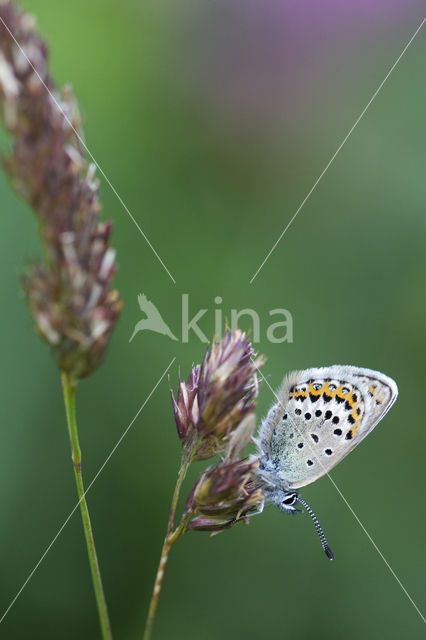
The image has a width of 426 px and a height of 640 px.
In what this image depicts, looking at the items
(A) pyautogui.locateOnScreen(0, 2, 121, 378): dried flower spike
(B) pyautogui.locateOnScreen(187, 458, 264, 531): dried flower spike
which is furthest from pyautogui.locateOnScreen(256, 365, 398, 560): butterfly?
(A) pyautogui.locateOnScreen(0, 2, 121, 378): dried flower spike

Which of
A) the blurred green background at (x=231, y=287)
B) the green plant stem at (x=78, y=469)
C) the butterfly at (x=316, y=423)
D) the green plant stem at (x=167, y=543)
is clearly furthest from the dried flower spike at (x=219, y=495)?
the blurred green background at (x=231, y=287)

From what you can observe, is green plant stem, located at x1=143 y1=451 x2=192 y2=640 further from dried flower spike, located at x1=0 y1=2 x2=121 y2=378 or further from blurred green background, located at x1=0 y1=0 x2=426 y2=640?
blurred green background, located at x1=0 y1=0 x2=426 y2=640

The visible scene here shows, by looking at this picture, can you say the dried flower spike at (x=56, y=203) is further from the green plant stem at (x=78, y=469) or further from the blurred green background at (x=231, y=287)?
the blurred green background at (x=231, y=287)

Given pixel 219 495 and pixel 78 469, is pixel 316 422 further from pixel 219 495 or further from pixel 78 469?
pixel 78 469

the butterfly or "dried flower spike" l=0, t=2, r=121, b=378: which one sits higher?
"dried flower spike" l=0, t=2, r=121, b=378

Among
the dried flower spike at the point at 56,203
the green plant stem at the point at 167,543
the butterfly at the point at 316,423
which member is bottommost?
the green plant stem at the point at 167,543

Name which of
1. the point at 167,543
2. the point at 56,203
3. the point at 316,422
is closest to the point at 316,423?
the point at 316,422
